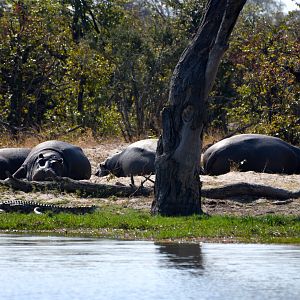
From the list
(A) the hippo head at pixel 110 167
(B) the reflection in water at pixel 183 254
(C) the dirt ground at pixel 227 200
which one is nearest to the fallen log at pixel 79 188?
(C) the dirt ground at pixel 227 200

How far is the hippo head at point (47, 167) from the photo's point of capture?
69.6ft

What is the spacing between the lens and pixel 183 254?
40.1ft

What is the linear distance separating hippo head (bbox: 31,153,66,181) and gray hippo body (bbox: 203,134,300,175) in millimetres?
3447

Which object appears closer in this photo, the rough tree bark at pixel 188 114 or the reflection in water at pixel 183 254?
the reflection in water at pixel 183 254

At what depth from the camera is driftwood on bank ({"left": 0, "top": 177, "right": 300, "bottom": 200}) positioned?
60.0 ft

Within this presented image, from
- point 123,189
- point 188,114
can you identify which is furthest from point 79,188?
point 188,114

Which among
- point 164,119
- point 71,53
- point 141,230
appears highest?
point 71,53

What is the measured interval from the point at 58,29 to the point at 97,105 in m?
3.05

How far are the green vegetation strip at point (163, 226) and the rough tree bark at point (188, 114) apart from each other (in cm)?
55

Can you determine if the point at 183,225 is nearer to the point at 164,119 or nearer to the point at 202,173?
the point at 164,119

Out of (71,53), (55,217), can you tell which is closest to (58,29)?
(71,53)

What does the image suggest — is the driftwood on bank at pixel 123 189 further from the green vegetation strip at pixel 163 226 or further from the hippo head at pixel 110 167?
the hippo head at pixel 110 167

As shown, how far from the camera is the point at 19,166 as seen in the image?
23.8 metres

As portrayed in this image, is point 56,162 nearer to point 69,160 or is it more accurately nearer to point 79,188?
point 69,160
